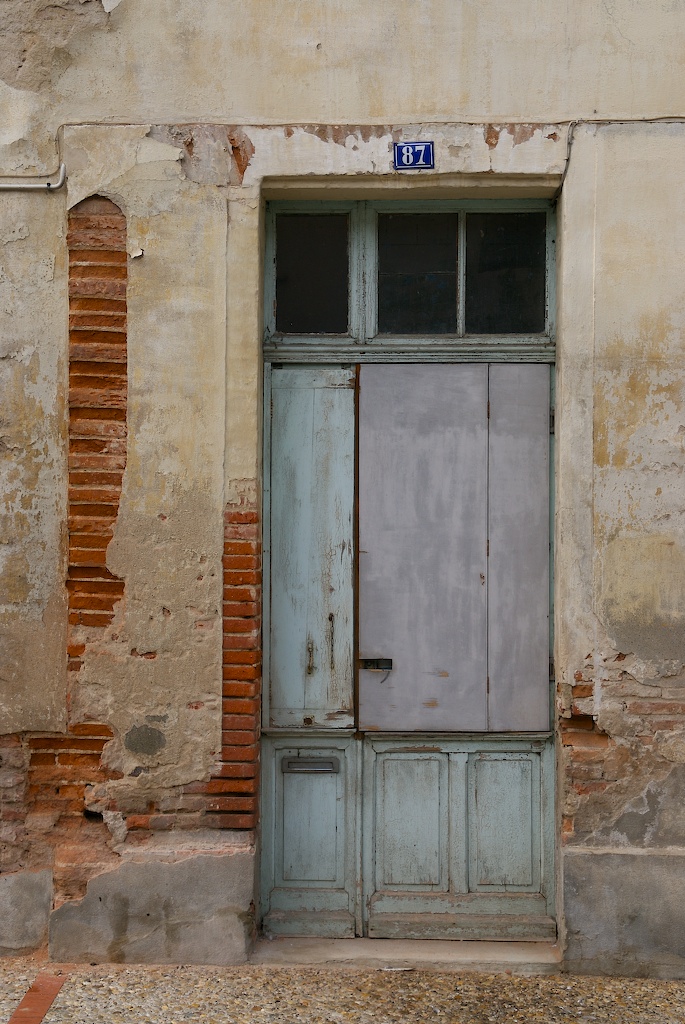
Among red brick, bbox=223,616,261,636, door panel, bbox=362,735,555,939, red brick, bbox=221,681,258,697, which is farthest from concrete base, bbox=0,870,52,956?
door panel, bbox=362,735,555,939

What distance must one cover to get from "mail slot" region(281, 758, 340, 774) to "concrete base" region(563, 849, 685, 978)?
3.63 ft

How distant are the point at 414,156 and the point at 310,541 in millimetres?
1701

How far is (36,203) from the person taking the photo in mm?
3820

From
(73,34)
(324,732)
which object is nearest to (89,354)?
(73,34)

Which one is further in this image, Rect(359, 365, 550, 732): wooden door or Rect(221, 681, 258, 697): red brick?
Rect(359, 365, 550, 732): wooden door

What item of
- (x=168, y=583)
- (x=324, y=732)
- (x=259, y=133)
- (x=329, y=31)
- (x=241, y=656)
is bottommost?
(x=324, y=732)

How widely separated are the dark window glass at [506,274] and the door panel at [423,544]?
250 mm

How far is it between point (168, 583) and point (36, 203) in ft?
5.61

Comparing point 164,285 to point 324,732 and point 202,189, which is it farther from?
point 324,732

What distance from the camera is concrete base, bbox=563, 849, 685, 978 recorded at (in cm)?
372

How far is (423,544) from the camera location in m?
3.99

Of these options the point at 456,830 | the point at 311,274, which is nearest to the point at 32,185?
the point at 311,274

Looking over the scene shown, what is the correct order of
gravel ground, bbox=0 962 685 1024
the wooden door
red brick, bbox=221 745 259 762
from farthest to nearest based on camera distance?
the wooden door < red brick, bbox=221 745 259 762 < gravel ground, bbox=0 962 685 1024

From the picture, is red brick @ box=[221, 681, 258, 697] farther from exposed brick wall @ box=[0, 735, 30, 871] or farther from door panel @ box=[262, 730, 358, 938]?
exposed brick wall @ box=[0, 735, 30, 871]
